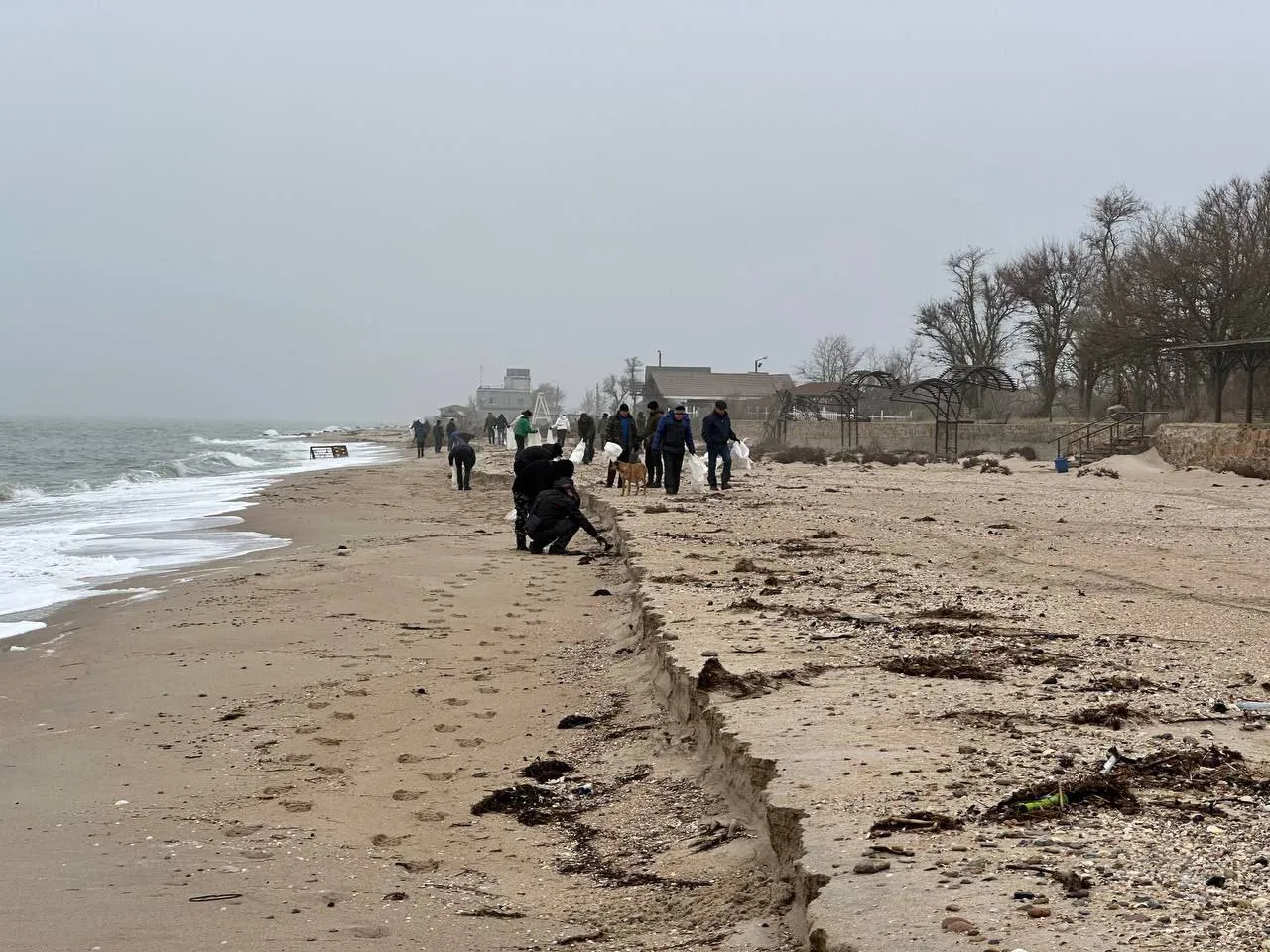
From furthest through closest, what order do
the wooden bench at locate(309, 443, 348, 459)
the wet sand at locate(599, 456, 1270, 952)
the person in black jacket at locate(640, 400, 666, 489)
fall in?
the wooden bench at locate(309, 443, 348, 459)
the person in black jacket at locate(640, 400, 666, 489)
the wet sand at locate(599, 456, 1270, 952)

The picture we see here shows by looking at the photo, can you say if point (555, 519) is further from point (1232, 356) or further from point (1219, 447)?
point (1232, 356)

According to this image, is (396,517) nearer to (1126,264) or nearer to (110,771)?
(110,771)

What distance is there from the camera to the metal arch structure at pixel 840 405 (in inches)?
1693

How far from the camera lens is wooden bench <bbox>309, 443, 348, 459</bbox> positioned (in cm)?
5643

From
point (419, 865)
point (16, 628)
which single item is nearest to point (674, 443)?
point (16, 628)

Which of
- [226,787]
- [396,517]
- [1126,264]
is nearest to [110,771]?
[226,787]

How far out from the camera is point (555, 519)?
14.3 metres

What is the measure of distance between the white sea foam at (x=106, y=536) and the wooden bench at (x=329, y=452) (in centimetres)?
2012

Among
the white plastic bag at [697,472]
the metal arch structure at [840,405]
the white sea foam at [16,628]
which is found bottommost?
the white sea foam at [16,628]

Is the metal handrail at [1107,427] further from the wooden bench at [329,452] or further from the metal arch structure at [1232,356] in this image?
the wooden bench at [329,452]

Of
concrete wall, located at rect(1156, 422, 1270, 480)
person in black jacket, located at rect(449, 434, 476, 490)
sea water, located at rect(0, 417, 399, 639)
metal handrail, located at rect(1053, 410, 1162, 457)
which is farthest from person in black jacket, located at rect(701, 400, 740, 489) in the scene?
metal handrail, located at rect(1053, 410, 1162, 457)

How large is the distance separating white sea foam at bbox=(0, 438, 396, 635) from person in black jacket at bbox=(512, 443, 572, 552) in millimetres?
4341

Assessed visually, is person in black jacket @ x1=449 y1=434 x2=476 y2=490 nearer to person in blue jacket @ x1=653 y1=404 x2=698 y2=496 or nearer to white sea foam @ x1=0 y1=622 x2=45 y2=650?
person in blue jacket @ x1=653 y1=404 x2=698 y2=496

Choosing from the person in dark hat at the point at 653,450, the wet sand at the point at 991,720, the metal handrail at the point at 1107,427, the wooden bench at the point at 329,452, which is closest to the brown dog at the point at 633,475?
the person in dark hat at the point at 653,450
